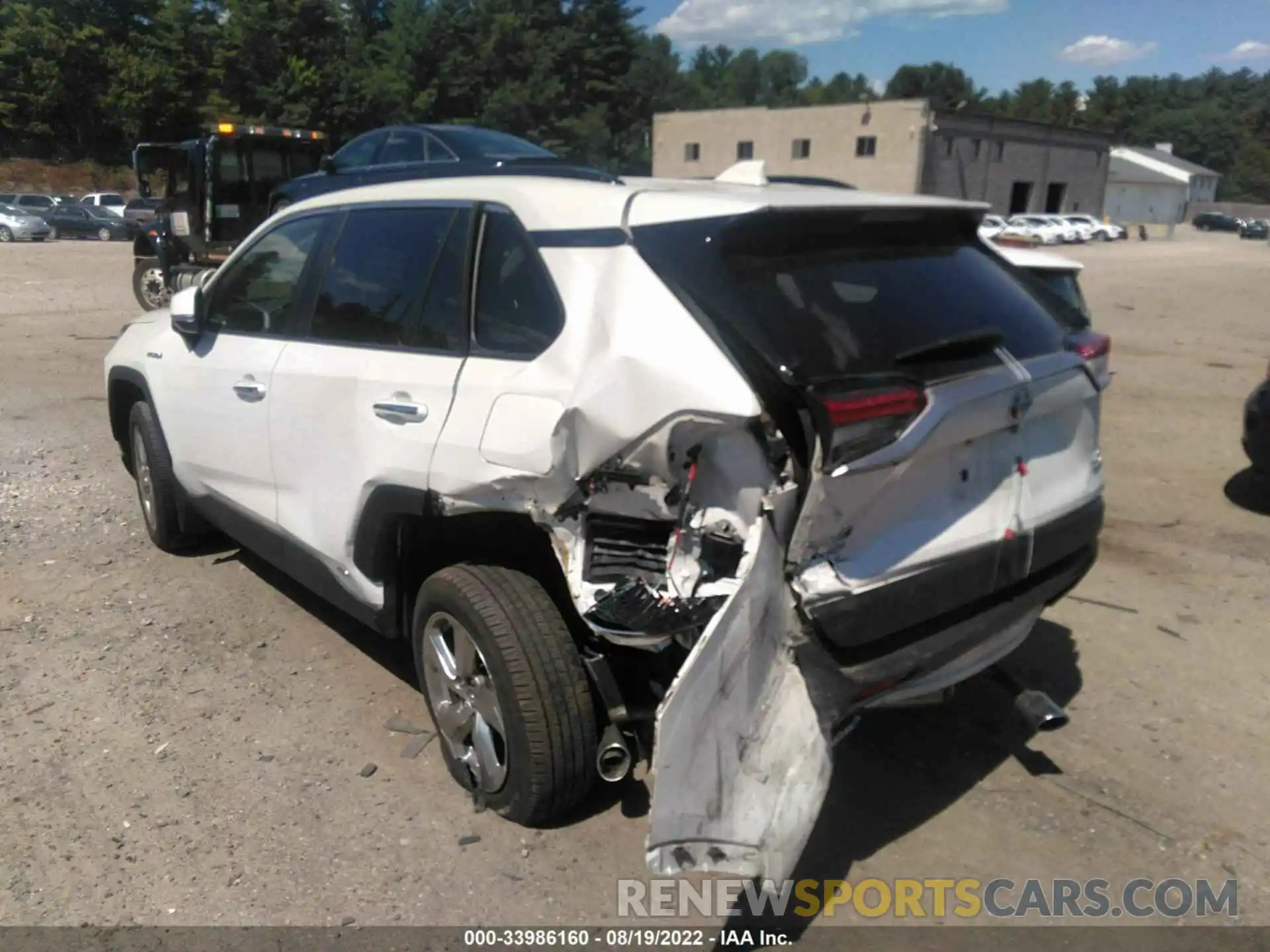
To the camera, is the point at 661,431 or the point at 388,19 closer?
the point at 661,431

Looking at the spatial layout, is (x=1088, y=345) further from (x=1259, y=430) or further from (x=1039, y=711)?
(x=1259, y=430)

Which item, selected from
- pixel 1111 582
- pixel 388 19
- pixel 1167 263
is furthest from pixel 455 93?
pixel 1111 582

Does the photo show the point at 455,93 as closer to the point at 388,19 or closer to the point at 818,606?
the point at 388,19

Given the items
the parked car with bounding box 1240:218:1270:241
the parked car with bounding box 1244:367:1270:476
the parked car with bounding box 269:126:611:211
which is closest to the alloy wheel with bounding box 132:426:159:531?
the parked car with bounding box 269:126:611:211

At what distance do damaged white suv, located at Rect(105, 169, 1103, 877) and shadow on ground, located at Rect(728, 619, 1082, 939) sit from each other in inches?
18.9

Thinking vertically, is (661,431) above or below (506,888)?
above

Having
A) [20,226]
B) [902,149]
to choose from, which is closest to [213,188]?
[20,226]

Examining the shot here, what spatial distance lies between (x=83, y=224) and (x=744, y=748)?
1487 inches

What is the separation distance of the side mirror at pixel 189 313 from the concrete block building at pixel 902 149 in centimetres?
4977

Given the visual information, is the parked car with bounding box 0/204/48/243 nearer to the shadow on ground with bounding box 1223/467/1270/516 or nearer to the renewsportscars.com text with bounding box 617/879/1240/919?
the shadow on ground with bounding box 1223/467/1270/516

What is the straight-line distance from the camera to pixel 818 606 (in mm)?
2627

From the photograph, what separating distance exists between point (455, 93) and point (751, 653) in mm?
60078

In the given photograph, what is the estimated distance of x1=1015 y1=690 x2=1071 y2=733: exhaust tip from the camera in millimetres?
3135

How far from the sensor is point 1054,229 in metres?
47.3
